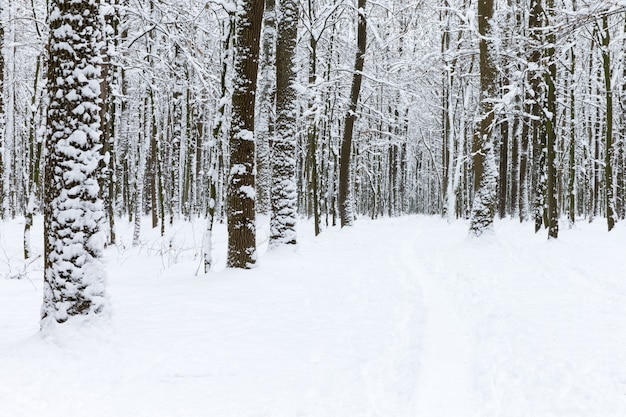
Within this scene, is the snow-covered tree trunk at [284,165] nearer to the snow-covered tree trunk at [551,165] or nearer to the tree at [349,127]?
the tree at [349,127]

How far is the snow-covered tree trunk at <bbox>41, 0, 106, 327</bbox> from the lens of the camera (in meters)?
4.07

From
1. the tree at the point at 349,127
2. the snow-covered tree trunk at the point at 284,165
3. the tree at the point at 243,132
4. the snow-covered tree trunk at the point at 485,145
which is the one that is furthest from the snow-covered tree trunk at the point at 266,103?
the snow-covered tree trunk at the point at 485,145

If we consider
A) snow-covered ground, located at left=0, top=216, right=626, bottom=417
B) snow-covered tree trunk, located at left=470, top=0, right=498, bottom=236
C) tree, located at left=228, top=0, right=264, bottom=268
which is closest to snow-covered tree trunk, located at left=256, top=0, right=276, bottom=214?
tree, located at left=228, top=0, right=264, bottom=268

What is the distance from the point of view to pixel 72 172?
4074mm

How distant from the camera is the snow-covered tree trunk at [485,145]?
45.6 feet

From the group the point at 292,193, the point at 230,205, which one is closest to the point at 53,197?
the point at 230,205

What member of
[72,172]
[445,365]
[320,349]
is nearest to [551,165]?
[445,365]

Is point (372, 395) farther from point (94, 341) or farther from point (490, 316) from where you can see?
point (490, 316)

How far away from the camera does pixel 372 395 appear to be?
3465 millimetres

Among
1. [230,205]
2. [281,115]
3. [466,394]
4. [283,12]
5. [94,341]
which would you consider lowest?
[466,394]

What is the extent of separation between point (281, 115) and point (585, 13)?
6.14m

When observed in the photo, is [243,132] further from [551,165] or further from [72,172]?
[551,165]

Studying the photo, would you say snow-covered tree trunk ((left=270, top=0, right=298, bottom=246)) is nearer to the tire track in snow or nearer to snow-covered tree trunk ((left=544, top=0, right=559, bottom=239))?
the tire track in snow

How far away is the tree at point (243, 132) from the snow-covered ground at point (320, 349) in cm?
75
